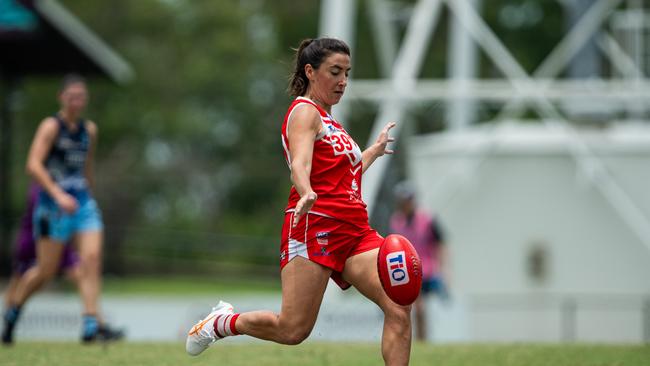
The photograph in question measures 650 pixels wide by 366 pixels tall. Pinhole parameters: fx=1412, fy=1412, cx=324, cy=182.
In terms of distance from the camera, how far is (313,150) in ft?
26.0

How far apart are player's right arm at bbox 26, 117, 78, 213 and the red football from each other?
3914mm

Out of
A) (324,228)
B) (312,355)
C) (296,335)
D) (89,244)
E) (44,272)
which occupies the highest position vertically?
(89,244)

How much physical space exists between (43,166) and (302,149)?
4315 millimetres

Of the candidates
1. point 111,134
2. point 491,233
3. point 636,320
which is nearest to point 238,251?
point 111,134

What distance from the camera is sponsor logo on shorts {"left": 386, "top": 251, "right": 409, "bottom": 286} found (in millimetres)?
7746

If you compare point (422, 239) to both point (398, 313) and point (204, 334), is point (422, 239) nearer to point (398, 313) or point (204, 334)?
point (204, 334)

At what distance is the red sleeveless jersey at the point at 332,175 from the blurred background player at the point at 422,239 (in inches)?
292

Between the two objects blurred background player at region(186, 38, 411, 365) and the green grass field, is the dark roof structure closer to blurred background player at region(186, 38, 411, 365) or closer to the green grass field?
the green grass field

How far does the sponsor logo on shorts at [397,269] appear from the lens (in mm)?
7746

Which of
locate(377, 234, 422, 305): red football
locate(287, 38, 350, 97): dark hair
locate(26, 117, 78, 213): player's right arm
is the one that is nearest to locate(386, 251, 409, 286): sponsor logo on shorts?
locate(377, 234, 422, 305): red football

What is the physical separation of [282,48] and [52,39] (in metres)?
25.5

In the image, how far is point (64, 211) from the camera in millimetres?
11383

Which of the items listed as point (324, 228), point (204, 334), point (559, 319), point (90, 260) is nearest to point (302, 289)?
point (324, 228)

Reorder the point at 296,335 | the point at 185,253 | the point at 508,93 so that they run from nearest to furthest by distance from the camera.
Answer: the point at 296,335
the point at 508,93
the point at 185,253
